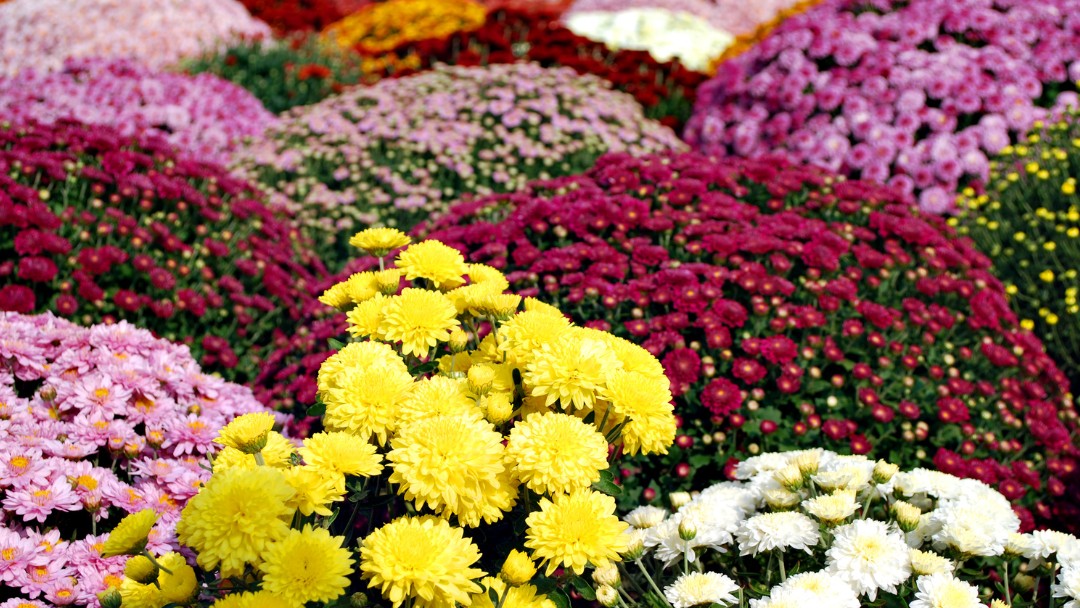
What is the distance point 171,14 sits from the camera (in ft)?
31.1

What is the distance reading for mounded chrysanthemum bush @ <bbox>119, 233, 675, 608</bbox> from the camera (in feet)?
4.86

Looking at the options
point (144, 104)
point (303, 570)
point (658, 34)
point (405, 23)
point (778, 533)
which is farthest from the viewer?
point (405, 23)

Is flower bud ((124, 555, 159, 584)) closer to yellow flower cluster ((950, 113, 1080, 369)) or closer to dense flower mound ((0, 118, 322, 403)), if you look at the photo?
dense flower mound ((0, 118, 322, 403))

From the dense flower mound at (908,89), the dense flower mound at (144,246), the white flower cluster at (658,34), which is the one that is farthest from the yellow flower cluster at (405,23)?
the dense flower mound at (144,246)

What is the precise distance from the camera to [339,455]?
1582mm

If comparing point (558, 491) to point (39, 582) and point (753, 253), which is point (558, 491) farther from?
point (753, 253)

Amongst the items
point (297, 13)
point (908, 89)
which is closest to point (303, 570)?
point (908, 89)

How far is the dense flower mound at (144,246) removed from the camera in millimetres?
3471

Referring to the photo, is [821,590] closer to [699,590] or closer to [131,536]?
[699,590]

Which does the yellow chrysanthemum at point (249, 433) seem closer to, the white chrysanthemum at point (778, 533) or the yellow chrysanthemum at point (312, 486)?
the yellow chrysanthemum at point (312, 486)

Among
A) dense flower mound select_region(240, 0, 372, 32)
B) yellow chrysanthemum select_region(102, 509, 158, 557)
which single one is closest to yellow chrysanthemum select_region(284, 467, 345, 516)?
yellow chrysanthemum select_region(102, 509, 158, 557)

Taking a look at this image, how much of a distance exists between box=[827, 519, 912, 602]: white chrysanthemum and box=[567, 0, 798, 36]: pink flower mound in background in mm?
12218

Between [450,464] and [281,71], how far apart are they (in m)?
7.69

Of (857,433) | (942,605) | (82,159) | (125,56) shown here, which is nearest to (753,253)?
(857,433)
